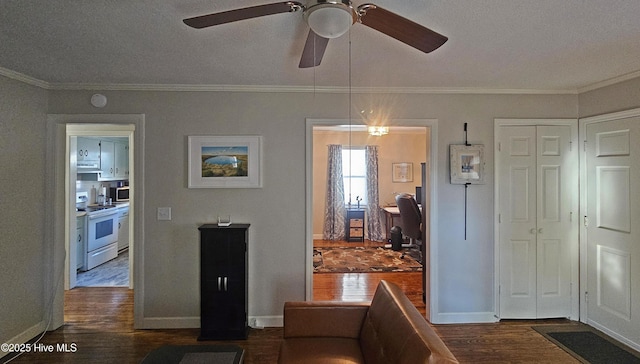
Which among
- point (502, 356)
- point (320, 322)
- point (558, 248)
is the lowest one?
point (502, 356)

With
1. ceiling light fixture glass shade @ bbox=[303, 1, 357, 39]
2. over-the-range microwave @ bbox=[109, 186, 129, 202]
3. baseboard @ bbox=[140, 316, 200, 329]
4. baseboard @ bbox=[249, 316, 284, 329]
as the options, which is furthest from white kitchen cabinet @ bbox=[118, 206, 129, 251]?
ceiling light fixture glass shade @ bbox=[303, 1, 357, 39]

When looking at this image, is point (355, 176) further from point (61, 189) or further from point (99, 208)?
point (61, 189)

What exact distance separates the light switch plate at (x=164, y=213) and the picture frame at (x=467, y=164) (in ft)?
9.75

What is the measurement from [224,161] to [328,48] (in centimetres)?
165

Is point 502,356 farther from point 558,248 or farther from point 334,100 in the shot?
point 334,100

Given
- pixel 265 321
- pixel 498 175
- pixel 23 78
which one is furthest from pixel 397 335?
pixel 23 78

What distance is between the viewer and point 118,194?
6.50 metres

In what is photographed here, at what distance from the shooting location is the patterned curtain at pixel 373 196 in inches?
302

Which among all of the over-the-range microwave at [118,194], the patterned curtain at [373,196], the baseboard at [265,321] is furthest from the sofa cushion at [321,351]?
the over-the-range microwave at [118,194]

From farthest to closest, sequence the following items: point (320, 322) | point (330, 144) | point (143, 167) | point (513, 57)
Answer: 1. point (330, 144)
2. point (143, 167)
3. point (513, 57)
4. point (320, 322)

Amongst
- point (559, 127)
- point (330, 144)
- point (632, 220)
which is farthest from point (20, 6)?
point (330, 144)

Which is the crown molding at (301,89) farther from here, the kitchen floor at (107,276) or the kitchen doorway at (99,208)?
the kitchen floor at (107,276)

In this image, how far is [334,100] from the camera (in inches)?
138

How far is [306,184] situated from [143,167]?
1.67m
